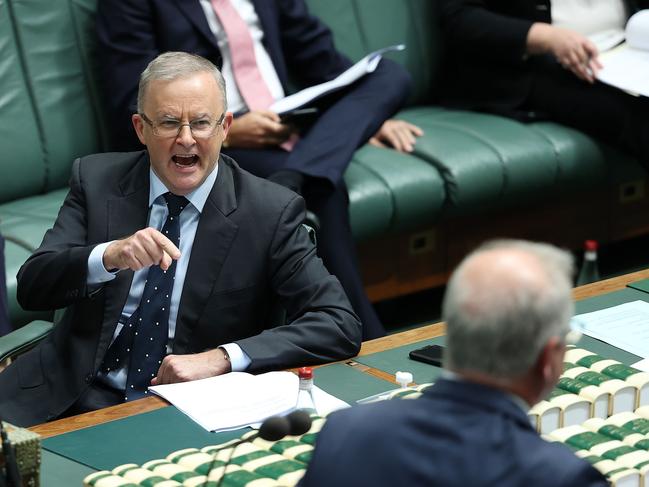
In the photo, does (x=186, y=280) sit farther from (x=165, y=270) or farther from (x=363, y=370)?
(x=363, y=370)

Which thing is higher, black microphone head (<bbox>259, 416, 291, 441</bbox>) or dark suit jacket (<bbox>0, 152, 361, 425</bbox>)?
black microphone head (<bbox>259, 416, 291, 441</bbox>)

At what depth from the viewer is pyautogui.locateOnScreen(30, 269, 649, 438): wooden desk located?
2121mm

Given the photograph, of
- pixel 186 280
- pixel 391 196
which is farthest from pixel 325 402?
pixel 391 196

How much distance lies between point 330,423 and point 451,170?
2.64 metres

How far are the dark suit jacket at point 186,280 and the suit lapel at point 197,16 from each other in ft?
3.95

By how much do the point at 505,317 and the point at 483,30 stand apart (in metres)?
3.16

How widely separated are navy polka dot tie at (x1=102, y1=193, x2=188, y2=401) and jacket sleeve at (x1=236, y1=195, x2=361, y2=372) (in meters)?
0.21

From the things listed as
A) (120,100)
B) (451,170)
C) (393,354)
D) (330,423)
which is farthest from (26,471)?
(451,170)

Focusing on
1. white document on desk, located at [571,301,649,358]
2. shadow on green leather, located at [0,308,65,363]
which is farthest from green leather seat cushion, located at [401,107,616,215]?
shadow on green leather, located at [0,308,65,363]

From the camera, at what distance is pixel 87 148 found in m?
3.97

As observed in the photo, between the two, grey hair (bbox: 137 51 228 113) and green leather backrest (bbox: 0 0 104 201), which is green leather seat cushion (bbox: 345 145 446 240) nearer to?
green leather backrest (bbox: 0 0 104 201)

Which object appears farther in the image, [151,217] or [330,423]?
[151,217]

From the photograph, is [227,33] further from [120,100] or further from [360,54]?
[360,54]

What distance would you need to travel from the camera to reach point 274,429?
1.64m
